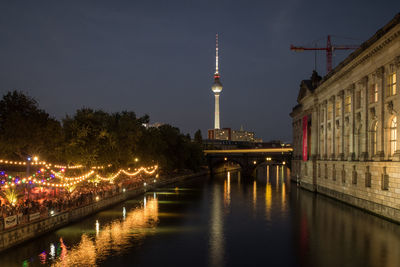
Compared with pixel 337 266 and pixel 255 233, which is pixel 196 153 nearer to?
pixel 255 233

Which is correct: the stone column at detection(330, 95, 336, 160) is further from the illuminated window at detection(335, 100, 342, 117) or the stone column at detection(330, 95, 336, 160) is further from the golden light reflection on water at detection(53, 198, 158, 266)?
the golden light reflection on water at detection(53, 198, 158, 266)

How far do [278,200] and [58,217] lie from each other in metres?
36.9

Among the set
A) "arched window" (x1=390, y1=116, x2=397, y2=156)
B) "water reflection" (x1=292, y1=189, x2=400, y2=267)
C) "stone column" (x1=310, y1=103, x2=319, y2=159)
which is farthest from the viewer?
"stone column" (x1=310, y1=103, x2=319, y2=159)

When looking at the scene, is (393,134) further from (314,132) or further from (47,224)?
(314,132)

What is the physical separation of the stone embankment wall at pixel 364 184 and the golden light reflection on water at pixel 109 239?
936 inches

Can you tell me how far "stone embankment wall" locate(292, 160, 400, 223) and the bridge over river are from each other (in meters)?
50.3

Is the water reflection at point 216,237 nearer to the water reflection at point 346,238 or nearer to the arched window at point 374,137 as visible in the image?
the water reflection at point 346,238

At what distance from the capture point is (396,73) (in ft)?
130

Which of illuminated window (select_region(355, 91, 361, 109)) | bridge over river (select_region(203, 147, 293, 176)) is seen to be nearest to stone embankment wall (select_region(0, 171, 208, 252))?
illuminated window (select_region(355, 91, 361, 109))

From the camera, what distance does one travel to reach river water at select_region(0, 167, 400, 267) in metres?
27.1

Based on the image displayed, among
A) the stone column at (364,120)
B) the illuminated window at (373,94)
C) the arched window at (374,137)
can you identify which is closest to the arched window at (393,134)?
the arched window at (374,137)

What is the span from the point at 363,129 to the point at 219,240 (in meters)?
26.4

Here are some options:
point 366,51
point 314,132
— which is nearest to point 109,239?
point 366,51

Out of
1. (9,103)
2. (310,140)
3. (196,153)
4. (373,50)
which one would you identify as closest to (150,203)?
(9,103)
